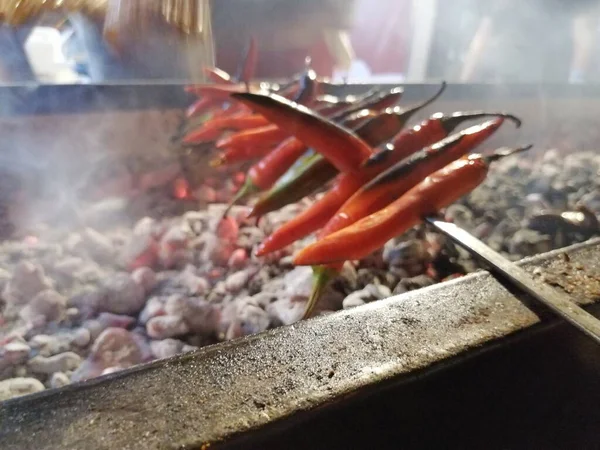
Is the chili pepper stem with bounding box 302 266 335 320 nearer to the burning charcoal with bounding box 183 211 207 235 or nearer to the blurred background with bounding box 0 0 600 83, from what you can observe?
the burning charcoal with bounding box 183 211 207 235

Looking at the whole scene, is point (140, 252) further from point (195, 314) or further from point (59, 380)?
point (59, 380)

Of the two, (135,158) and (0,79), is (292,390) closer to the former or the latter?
(135,158)

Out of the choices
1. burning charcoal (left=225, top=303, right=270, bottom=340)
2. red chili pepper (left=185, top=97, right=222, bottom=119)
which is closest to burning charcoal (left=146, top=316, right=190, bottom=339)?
burning charcoal (left=225, top=303, right=270, bottom=340)

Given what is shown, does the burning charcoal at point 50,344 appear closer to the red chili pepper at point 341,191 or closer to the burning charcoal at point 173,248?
the burning charcoal at point 173,248

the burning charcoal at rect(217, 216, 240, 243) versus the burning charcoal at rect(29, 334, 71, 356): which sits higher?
the burning charcoal at rect(217, 216, 240, 243)

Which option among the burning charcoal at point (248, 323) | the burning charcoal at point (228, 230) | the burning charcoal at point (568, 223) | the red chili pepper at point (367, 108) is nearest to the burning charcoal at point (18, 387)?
the burning charcoal at point (248, 323)

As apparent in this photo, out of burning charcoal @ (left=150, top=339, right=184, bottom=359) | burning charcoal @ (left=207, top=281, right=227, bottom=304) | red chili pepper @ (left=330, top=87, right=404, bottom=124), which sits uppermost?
red chili pepper @ (left=330, top=87, right=404, bottom=124)
